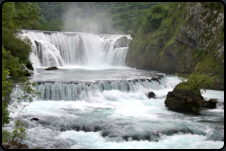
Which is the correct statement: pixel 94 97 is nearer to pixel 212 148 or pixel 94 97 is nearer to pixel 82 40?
pixel 212 148

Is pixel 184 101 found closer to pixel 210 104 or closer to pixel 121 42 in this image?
pixel 210 104

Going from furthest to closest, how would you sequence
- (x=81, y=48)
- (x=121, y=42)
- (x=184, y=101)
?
(x=121, y=42), (x=81, y=48), (x=184, y=101)

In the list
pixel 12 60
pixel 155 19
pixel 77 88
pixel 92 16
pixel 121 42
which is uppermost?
pixel 92 16

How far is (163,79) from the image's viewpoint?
26578mm

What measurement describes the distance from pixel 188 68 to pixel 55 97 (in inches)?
698

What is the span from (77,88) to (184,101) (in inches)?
355

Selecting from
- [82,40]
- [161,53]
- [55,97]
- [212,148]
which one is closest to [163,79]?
[161,53]

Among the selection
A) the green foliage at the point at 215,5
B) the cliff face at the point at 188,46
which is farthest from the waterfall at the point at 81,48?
the green foliage at the point at 215,5

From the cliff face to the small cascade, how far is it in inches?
315

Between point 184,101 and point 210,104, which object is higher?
point 184,101

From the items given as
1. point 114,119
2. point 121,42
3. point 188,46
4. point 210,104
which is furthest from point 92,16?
point 114,119

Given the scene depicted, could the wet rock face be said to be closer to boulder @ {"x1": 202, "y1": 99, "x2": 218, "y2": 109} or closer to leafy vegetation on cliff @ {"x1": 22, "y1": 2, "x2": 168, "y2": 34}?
leafy vegetation on cliff @ {"x1": 22, "y1": 2, "x2": 168, "y2": 34}

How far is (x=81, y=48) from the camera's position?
4641cm

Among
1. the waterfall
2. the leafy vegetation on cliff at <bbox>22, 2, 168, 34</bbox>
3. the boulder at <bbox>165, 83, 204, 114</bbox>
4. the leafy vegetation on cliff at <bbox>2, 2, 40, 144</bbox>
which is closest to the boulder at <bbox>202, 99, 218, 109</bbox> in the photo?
the boulder at <bbox>165, 83, 204, 114</bbox>
